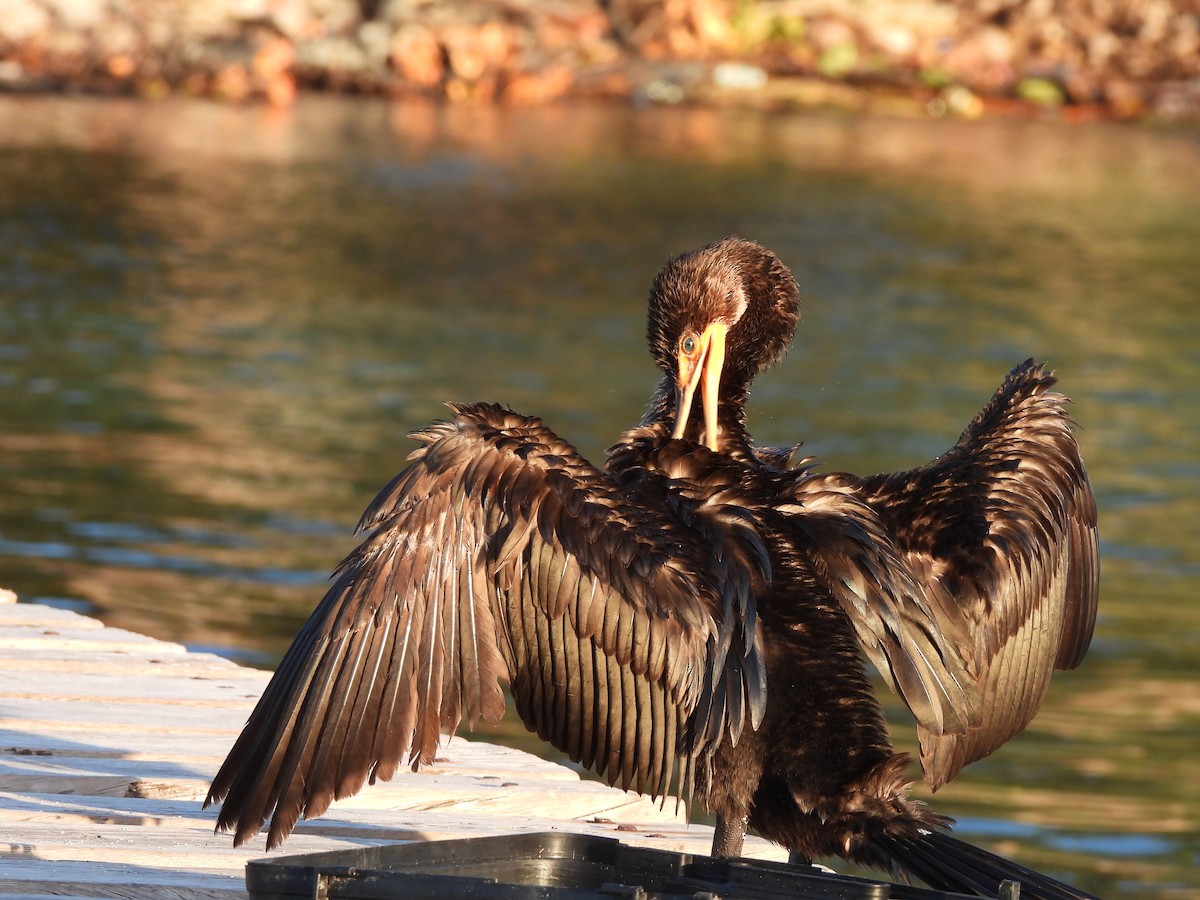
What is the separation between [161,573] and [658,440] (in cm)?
580

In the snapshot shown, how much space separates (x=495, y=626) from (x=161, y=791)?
1.27 metres

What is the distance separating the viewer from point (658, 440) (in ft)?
14.3

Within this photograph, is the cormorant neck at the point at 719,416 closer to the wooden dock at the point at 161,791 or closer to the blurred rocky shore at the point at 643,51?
the wooden dock at the point at 161,791

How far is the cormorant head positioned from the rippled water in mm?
2758

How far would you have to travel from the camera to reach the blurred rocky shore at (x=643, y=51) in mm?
31938

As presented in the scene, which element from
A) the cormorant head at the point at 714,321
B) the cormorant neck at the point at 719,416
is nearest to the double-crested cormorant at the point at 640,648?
the cormorant neck at the point at 719,416

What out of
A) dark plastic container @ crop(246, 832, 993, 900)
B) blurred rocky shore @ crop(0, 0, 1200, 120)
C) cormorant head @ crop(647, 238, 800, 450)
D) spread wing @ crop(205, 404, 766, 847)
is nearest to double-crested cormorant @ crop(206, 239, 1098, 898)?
spread wing @ crop(205, 404, 766, 847)

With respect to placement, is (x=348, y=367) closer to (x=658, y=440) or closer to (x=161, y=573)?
(x=161, y=573)

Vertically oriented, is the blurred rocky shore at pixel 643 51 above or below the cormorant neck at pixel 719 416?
above

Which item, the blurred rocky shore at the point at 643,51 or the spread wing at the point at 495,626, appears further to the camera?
the blurred rocky shore at the point at 643,51

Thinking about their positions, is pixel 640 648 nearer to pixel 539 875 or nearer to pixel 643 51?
pixel 539 875

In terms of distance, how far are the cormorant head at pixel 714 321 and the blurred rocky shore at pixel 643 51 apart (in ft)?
92.7

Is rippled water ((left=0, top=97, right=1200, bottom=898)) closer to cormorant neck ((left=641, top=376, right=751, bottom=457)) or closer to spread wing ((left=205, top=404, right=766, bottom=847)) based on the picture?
cormorant neck ((left=641, top=376, right=751, bottom=457))

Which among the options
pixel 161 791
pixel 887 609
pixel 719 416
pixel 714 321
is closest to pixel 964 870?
pixel 887 609
